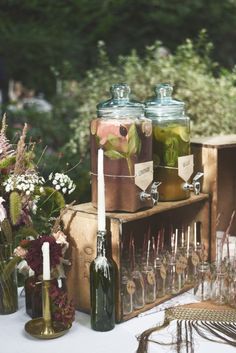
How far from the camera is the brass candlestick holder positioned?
130 cm

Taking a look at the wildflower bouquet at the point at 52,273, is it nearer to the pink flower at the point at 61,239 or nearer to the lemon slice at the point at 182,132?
the pink flower at the point at 61,239

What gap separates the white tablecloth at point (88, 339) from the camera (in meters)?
1.28

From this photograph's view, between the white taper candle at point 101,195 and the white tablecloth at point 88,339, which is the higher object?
the white taper candle at point 101,195

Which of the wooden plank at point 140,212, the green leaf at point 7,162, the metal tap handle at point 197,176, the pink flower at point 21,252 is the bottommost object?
the pink flower at point 21,252

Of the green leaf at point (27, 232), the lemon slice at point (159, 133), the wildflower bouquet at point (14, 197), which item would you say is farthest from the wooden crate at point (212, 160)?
the green leaf at point (27, 232)

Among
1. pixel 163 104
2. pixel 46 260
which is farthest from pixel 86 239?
pixel 163 104

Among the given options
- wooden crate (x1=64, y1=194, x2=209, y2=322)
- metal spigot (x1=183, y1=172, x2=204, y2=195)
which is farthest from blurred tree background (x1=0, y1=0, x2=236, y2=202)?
wooden crate (x1=64, y1=194, x2=209, y2=322)

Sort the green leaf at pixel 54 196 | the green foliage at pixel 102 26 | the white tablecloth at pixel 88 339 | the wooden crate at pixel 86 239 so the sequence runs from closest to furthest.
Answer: the white tablecloth at pixel 88 339 → the wooden crate at pixel 86 239 → the green leaf at pixel 54 196 → the green foliage at pixel 102 26

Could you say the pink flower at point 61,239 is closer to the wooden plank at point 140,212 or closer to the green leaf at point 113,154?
the wooden plank at point 140,212

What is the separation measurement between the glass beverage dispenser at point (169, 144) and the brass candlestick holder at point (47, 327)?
429mm

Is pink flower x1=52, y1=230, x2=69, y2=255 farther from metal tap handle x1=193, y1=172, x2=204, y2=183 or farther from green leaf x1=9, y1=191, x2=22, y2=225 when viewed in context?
metal tap handle x1=193, y1=172, x2=204, y2=183

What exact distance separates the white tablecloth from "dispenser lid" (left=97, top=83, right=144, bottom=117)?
50 cm

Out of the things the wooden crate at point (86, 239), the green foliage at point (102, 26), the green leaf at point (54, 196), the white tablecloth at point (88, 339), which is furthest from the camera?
the green foliage at point (102, 26)

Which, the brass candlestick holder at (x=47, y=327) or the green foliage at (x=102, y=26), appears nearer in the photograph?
the brass candlestick holder at (x=47, y=327)
